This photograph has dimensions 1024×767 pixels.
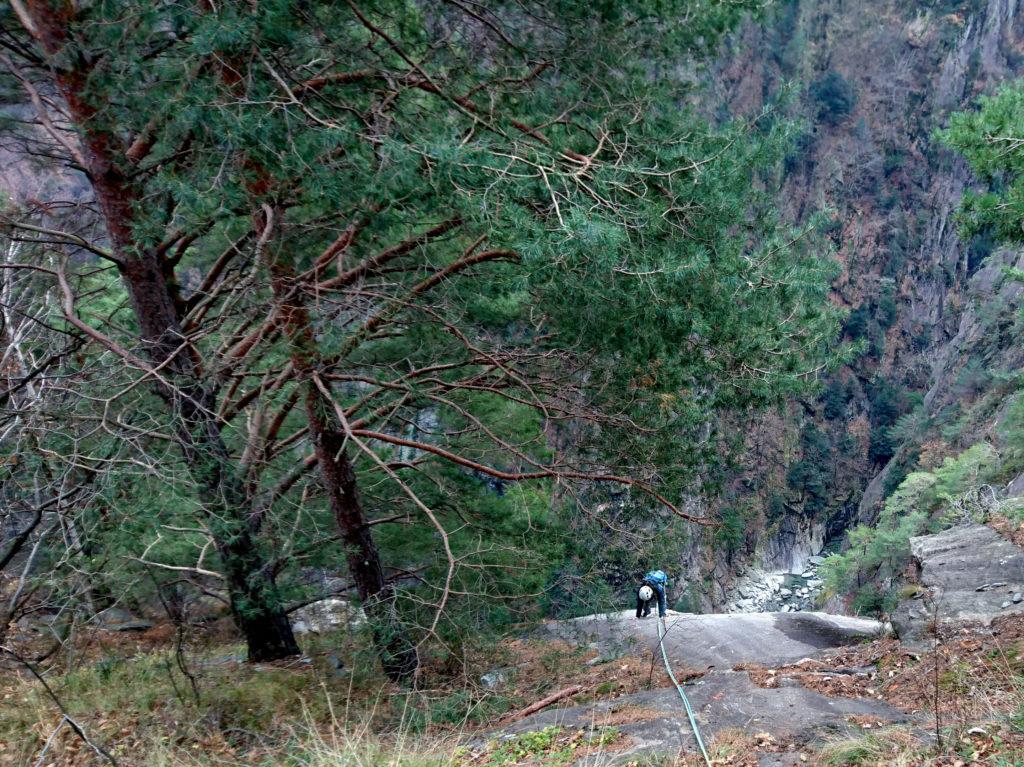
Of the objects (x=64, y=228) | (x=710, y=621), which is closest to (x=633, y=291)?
(x=64, y=228)

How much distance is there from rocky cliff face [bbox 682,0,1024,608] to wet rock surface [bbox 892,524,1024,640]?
39.7 meters

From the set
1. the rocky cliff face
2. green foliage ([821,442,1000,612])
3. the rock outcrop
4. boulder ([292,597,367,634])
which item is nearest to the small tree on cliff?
boulder ([292,597,367,634])

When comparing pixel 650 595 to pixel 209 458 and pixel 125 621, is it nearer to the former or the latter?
pixel 125 621

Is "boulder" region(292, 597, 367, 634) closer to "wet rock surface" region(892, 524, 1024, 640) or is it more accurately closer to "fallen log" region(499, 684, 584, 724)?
"fallen log" region(499, 684, 584, 724)

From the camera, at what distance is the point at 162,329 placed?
6.00 meters

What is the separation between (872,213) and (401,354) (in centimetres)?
6619

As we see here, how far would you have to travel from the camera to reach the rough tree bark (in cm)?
514

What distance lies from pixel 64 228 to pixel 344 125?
3200 mm

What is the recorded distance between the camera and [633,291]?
486cm

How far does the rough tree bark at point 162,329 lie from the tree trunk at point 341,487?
0.75 m

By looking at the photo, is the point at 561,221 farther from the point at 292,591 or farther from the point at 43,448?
the point at 292,591

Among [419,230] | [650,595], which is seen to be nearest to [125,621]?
[419,230]

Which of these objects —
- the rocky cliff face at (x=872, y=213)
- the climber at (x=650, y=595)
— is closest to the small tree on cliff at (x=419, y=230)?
the climber at (x=650, y=595)

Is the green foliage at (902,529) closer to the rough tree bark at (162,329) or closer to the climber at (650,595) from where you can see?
the climber at (650,595)
